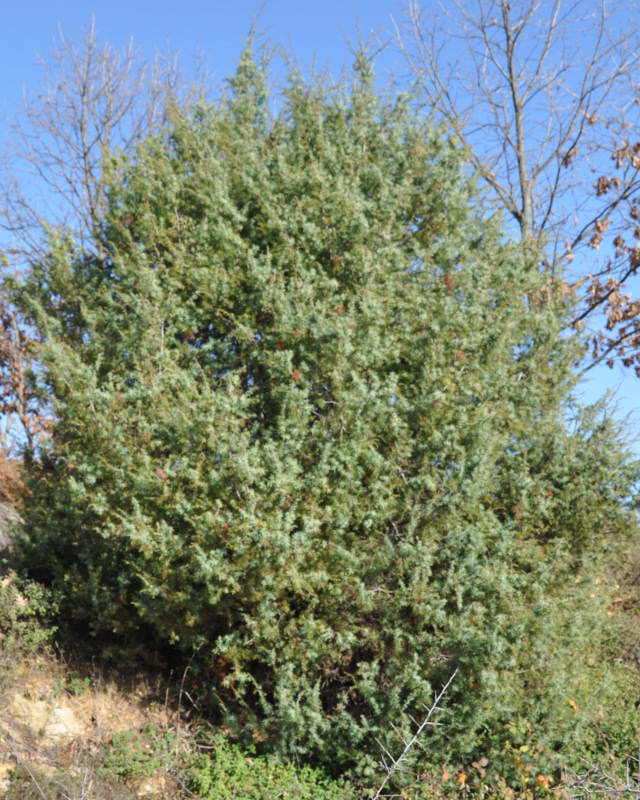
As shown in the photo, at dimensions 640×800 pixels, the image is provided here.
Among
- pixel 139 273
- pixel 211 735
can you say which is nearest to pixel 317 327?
pixel 139 273

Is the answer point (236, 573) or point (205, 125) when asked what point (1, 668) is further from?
point (205, 125)

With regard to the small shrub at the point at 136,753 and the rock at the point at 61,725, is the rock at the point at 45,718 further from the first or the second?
the small shrub at the point at 136,753

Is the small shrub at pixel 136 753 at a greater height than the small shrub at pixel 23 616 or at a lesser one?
lesser

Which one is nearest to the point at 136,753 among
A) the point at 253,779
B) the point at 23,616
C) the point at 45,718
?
the point at 45,718

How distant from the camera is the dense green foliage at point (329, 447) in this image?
608 centimetres

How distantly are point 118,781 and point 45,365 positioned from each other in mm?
4009

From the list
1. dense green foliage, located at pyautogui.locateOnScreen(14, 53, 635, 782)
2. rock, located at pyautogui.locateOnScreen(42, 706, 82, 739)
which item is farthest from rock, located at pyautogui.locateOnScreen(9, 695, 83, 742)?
dense green foliage, located at pyautogui.locateOnScreen(14, 53, 635, 782)

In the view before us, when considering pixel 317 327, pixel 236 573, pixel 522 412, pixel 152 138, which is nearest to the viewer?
pixel 236 573

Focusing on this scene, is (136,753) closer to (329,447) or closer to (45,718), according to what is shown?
(45,718)

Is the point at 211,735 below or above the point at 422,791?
below

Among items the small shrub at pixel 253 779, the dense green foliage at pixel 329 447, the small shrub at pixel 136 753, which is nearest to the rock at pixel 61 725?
the small shrub at pixel 136 753

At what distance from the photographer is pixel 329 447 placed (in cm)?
620

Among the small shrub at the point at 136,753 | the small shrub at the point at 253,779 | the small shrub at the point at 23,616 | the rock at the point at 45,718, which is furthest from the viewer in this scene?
the small shrub at the point at 23,616

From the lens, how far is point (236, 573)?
5785 mm
